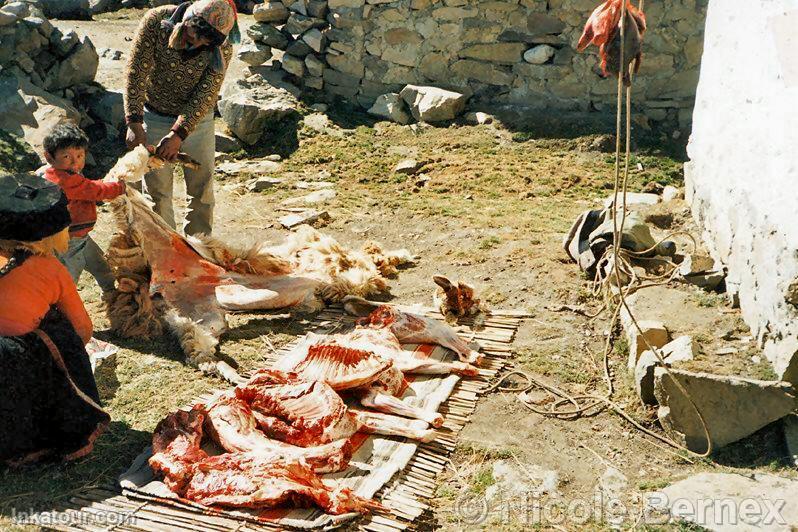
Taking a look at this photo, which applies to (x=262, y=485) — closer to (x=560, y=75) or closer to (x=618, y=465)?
(x=618, y=465)

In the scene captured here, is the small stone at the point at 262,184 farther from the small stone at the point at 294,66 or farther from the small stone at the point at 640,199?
the small stone at the point at 640,199

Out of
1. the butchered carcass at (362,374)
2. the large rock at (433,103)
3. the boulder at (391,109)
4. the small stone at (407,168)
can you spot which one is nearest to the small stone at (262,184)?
the small stone at (407,168)

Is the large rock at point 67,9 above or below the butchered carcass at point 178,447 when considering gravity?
above

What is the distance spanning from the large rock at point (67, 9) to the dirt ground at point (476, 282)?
343 millimetres

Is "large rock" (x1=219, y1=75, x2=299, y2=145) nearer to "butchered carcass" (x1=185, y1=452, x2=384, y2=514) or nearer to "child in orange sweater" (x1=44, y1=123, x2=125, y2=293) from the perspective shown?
"child in orange sweater" (x1=44, y1=123, x2=125, y2=293)

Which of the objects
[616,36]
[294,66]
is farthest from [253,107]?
[616,36]

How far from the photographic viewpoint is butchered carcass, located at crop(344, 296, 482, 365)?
5625 millimetres

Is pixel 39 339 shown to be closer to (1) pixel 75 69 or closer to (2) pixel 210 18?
(2) pixel 210 18

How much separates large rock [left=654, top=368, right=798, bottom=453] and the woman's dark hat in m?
3.21

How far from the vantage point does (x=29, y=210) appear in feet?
13.8

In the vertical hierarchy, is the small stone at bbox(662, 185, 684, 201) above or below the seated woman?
below

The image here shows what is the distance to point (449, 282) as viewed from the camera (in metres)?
6.19

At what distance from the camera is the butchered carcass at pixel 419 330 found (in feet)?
18.5

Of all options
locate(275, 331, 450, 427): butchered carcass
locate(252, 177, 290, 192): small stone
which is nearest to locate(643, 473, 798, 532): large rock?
locate(275, 331, 450, 427): butchered carcass
